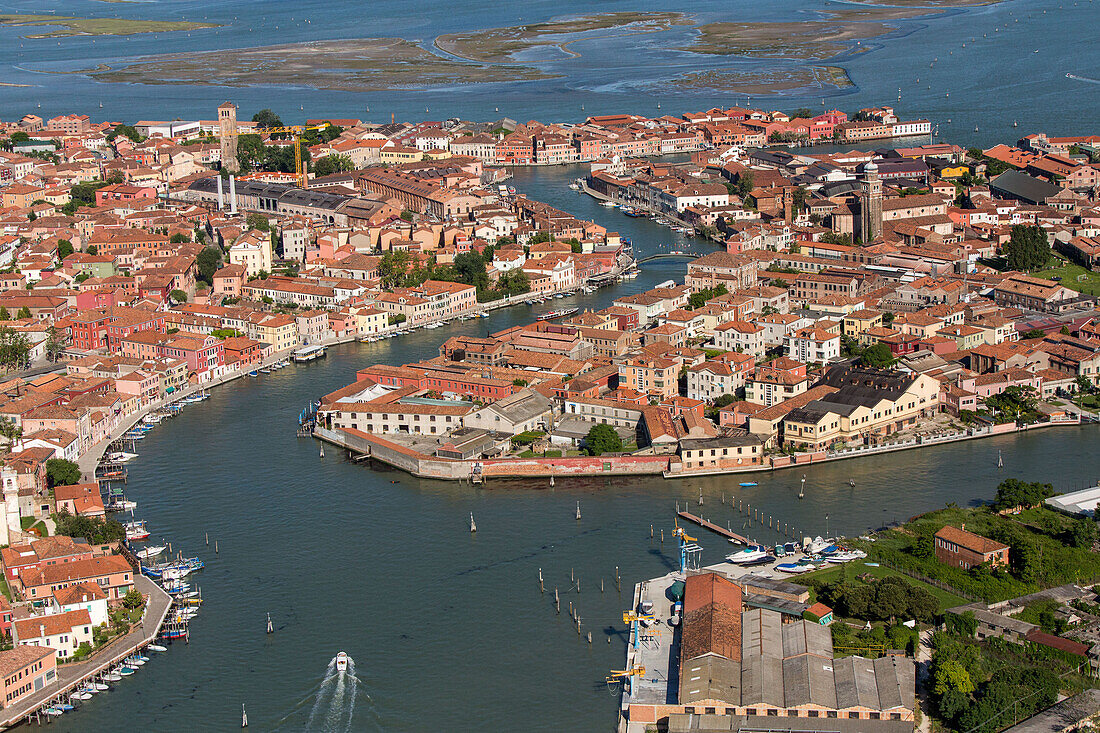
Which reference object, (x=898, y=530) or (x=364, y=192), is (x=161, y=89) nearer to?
(x=364, y=192)

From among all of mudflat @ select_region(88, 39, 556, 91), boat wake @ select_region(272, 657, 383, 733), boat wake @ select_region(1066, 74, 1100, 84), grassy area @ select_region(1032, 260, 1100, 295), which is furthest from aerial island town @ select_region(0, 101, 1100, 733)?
mudflat @ select_region(88, 39, 556, 91)

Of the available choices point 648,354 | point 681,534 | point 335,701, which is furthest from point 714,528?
point 648,354

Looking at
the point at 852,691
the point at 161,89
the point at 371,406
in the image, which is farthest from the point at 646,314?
the point at 161,89

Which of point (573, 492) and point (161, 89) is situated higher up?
point (161, 89)

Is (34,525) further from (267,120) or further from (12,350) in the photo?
(267,120)

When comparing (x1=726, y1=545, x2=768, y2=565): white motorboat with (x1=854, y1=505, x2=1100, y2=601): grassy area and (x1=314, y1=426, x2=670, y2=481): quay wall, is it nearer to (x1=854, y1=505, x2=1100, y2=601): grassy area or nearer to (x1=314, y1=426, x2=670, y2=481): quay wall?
(x1=854, y1=505, x2=1100, y2=601): grassy area

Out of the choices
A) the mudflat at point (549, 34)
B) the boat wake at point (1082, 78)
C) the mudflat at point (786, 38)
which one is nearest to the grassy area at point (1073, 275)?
the boat wake at point (1082, 78)
